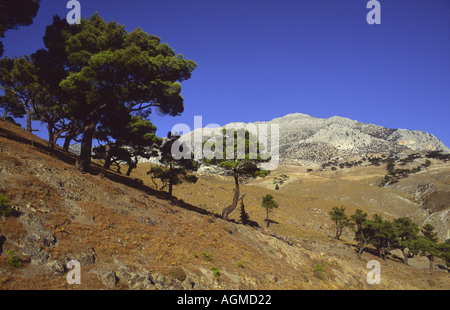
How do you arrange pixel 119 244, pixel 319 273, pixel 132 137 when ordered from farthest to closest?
1. pixel 132 137
2. pixel 319 273
3. pixel 119 244

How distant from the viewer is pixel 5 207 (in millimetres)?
10266

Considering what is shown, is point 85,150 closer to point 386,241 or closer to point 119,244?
point 119,244

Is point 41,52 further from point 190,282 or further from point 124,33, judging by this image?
point 190,282

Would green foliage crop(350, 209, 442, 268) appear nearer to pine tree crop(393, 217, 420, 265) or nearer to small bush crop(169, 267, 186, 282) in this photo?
pine tree crop(393, 217, 420, 265)

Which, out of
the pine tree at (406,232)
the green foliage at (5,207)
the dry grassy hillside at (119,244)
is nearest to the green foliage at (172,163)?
the dry grassy hillside at (119,244)

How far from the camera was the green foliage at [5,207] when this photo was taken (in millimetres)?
10085

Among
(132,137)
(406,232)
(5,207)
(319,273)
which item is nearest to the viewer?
(5,207)

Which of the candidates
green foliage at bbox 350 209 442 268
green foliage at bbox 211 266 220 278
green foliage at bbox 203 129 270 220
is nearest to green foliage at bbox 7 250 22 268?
green foliage at bbox 211 266 220 278

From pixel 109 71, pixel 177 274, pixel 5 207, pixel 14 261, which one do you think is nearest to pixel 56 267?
pixel 14 261

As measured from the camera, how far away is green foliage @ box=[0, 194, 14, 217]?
33.1 ft

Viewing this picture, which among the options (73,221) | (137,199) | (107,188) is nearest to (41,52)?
(107,188)

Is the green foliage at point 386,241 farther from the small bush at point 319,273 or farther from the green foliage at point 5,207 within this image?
the green foliage at point 5,207
